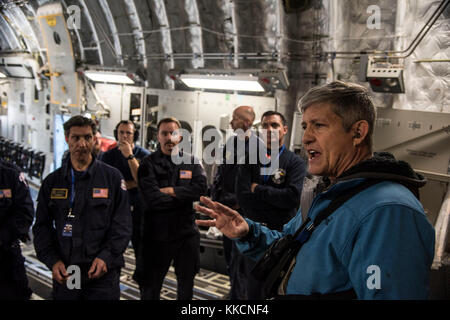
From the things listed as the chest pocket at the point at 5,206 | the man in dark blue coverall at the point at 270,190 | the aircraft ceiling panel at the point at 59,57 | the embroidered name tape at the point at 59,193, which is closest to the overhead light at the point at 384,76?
the man in dark blue coverall at the point at 270,190

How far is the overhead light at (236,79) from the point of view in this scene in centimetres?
477

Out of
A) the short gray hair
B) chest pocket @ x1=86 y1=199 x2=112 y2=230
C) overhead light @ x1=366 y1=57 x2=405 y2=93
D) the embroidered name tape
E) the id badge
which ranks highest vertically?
overhead light @ x1=366 y1=57 x2=405 y2=93

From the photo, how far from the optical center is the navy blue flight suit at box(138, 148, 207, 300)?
3494 mm

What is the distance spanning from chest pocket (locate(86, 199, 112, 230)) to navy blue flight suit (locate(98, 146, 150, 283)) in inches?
30.0

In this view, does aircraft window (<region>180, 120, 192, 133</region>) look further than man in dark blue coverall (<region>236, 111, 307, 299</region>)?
Yes

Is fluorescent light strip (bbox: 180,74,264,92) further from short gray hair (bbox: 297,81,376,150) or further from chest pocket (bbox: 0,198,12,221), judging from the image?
short gray hair (bbox: 297,81,376,150)

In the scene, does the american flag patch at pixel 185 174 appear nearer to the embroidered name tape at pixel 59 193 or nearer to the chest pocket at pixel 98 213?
the chest pocket at pixel 98 213

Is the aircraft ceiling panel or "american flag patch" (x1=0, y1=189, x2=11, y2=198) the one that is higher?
the aircraft ceiling panel

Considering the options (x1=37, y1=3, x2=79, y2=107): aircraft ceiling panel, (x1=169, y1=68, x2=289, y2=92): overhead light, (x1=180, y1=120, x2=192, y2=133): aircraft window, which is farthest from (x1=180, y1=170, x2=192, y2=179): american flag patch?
(x1=37, y1=3, x2=79, y2=107): aircraft ceiling panel

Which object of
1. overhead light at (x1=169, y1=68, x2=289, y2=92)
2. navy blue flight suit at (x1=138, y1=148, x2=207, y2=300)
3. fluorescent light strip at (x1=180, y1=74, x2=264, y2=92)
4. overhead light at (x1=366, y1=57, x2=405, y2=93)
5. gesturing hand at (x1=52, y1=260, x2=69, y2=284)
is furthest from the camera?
fluorescent light strip at (x1=180, y1=74, x2=264, y2=92)

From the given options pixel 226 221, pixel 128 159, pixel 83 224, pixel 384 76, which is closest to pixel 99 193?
pixel 83 224

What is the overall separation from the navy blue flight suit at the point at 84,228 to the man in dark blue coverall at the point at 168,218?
538 mm
